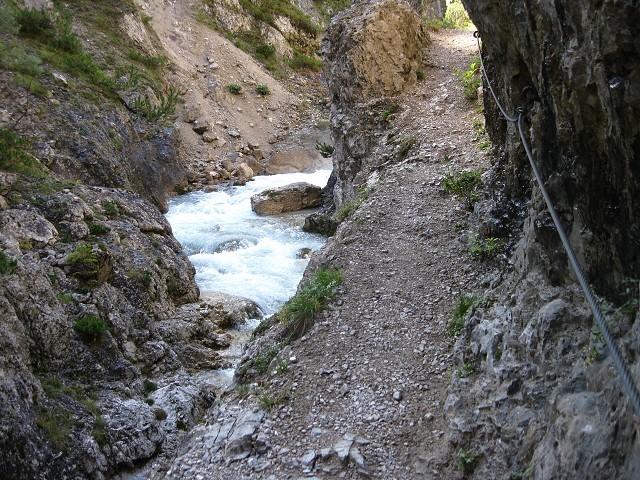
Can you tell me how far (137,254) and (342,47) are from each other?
29.5 ft

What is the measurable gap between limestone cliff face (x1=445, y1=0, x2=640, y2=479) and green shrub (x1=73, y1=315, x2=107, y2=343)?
23.0ft

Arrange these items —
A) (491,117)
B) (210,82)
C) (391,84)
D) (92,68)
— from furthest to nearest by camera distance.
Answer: (210,82) < (92,68) < (391,84) < (491,117)

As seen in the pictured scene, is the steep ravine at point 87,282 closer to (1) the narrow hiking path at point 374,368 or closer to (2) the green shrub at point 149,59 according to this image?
(1) the narrow hiking path at point 374,368

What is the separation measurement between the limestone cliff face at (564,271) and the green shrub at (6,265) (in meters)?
7.46

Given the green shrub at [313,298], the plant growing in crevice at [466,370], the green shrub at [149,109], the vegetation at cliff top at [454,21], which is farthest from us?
the green shrub at [149,109]

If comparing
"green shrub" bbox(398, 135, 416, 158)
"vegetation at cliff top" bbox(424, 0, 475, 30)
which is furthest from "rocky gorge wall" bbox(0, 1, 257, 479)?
"vegetation at cliff top" bbox(424, 0, 475, 30)

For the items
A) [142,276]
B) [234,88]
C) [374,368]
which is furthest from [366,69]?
[234,88]

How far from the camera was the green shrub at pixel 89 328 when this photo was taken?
10.4m

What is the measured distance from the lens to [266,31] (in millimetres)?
36250

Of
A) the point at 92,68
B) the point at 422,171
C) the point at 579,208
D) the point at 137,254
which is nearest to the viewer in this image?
the point at 579,208

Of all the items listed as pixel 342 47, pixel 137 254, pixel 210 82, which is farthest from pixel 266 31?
pixel 137 254

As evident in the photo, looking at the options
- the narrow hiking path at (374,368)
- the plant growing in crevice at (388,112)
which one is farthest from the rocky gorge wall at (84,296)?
the plant growing in crevice at (388,112)

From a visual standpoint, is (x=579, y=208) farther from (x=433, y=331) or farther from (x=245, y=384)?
(x=245, y=384)

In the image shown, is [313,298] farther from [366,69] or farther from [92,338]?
[366,69]
